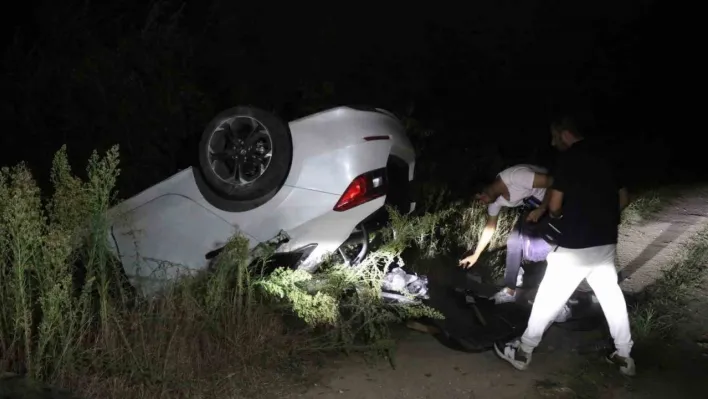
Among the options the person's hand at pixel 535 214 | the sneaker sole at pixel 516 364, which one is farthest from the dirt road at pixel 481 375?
the person's hand at pixel 535 214

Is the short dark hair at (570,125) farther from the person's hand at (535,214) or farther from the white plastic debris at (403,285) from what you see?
the white plastic debris at (403,285)

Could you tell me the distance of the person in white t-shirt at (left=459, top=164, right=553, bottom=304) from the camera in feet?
18.3

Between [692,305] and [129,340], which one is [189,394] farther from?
[692,305]

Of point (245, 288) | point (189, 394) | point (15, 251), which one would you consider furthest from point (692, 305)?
point (15, 251)

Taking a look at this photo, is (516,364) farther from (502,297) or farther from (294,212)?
(294,212)

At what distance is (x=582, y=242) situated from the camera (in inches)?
176

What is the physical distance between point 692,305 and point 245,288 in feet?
11.9

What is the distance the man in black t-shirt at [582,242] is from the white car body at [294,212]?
1.30m

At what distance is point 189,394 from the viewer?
3.92 meters

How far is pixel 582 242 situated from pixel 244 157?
2.37 metres

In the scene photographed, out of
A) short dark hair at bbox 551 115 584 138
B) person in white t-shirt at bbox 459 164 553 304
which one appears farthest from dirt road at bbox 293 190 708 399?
short dark hair at bbox 551 115 584 138

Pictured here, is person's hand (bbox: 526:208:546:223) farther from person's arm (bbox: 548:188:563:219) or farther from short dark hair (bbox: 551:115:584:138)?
short dark hair (bbox: 551:115:584:138)

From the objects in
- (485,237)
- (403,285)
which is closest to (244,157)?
(403,285)

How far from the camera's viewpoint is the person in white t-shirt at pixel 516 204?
557cm
